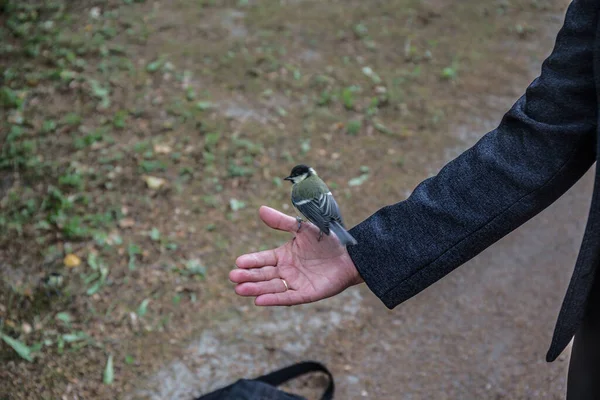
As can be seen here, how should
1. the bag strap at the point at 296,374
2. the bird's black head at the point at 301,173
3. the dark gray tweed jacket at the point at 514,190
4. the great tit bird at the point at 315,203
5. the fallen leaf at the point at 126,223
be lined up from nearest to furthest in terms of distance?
1. the dark gray tweed jacket at the point at 514,190
2. the great tit bird at the point at 315,203
3. the bird's black head at the point at 301,173
4. the bag strap at the point at 296,374
5. the fallen leaf at the point at 126,223

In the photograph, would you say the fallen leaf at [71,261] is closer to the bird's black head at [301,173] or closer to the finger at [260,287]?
the bird's black head at [301,173]

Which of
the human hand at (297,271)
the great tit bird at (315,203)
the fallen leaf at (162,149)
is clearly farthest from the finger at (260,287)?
the fallen leaf at (162,149)

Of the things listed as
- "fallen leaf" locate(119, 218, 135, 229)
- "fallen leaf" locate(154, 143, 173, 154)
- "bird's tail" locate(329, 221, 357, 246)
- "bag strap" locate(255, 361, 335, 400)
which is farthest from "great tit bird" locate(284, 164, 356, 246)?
"fallen leaf" locate(154, 143, 173, 154)

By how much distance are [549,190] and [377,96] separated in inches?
160

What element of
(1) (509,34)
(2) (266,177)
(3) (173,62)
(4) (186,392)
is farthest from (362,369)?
(1) (509,34)

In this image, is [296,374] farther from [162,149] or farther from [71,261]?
[162,149]

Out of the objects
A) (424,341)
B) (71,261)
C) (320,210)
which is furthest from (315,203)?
(71,261)

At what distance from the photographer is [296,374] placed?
3344 mm

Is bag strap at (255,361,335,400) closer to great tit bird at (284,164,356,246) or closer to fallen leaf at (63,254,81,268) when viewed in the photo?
great tit bird at (284,164,356,246)

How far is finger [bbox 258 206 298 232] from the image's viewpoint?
8.33 feet

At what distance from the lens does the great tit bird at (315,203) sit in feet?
8.23

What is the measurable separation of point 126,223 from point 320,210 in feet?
6.90

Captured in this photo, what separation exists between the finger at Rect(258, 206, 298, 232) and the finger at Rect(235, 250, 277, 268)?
160 millimetres

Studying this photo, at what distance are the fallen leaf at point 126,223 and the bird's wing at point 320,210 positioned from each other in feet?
6.02
